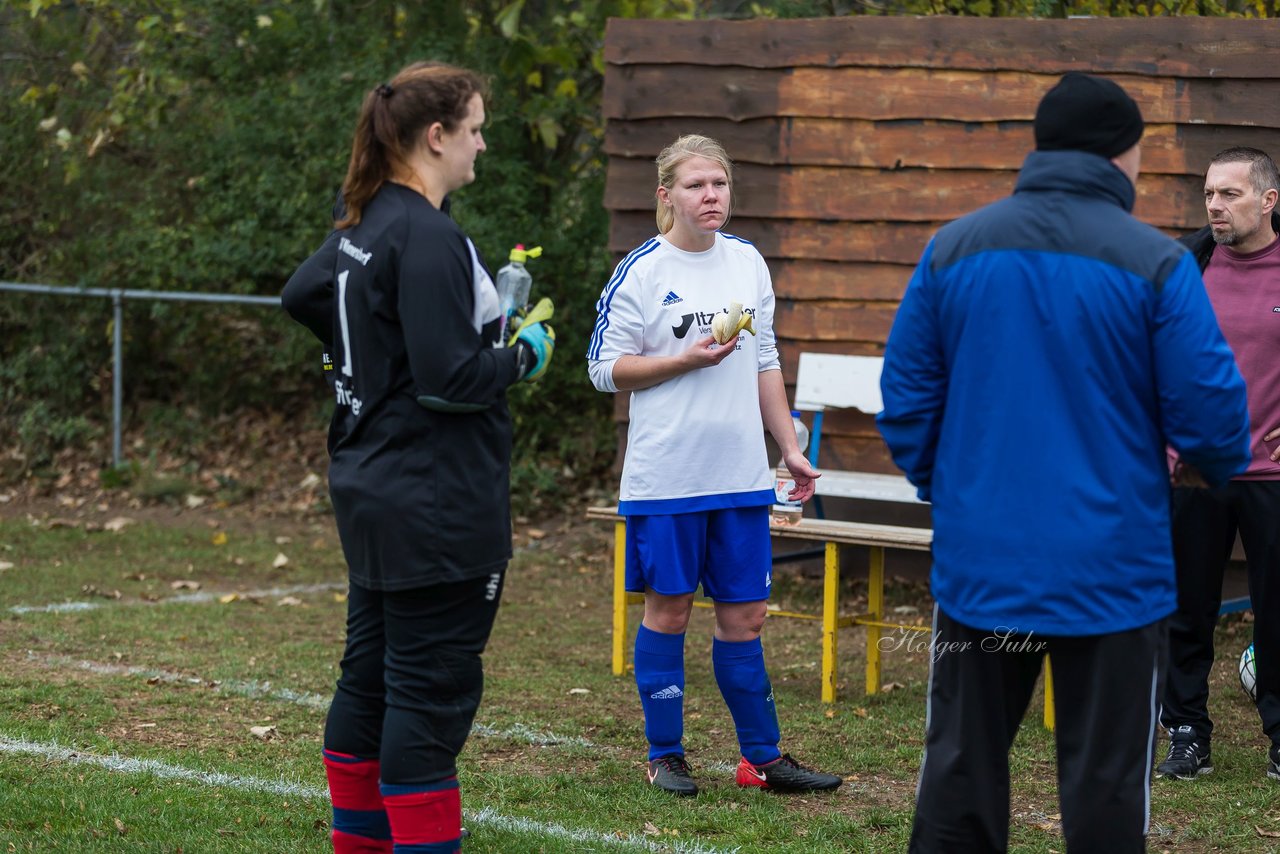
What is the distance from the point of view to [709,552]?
4887mm

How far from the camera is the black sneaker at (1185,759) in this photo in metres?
5.11

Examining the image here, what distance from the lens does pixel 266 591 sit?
27.6 ft

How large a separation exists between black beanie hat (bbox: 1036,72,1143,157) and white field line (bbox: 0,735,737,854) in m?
2.22

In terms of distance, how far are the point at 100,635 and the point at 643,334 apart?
3.51 m

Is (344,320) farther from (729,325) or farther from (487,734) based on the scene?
(487,734)

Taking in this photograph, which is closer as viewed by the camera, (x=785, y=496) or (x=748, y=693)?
(x=748, y=693)

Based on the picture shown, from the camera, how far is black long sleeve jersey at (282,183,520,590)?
3211mm

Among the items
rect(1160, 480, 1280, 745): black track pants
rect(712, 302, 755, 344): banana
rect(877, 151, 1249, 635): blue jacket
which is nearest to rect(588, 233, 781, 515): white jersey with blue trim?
rect(712, 302, 755, 344): banana

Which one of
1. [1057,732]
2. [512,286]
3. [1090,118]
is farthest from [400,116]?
[1057,732]

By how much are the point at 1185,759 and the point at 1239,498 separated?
896mm

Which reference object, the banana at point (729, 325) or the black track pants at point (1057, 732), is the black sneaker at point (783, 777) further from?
the black track pants at point (1057, 732)

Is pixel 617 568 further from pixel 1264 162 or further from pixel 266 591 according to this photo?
pixel 1264 162

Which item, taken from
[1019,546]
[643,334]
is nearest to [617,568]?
[643,334]
